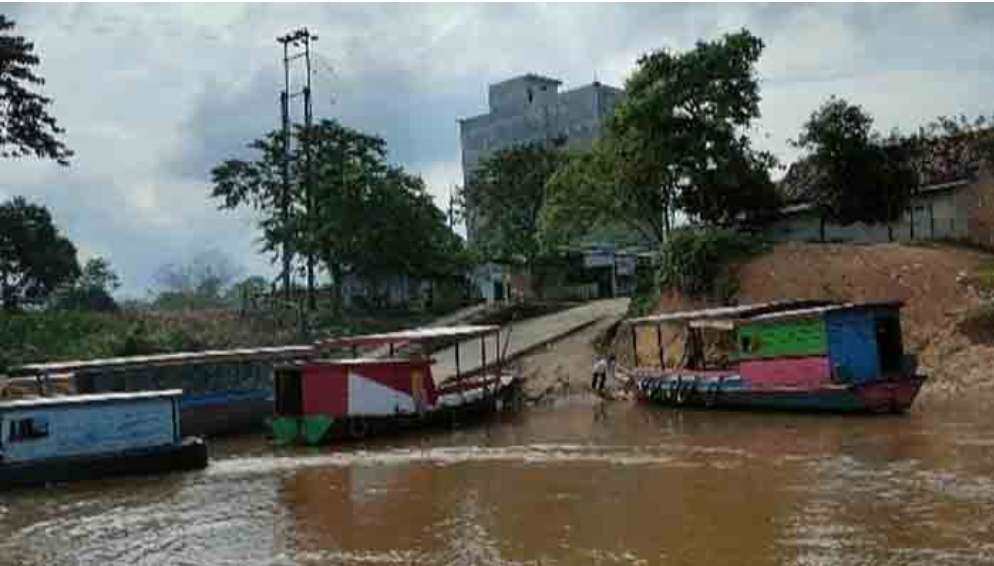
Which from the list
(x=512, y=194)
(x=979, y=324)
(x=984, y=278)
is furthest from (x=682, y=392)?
(x=512, y=194)

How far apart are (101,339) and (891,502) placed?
37.9 metres

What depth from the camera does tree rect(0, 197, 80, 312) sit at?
186ft

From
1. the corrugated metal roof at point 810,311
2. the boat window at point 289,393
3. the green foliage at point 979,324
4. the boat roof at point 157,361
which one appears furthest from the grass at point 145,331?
the green foliage at point 979,324

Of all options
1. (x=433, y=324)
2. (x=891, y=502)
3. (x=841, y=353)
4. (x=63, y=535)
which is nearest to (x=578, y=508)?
(x=891, y=502)

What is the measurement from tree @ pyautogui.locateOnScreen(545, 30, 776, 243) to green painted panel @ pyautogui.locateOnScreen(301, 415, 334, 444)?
62.1 feet

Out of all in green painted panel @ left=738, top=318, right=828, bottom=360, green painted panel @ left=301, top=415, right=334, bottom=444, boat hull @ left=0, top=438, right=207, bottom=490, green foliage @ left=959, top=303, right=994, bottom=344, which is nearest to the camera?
boat hull @ left=0, top=438, right=207, bottom=490

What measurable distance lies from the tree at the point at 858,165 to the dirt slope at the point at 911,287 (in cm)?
296

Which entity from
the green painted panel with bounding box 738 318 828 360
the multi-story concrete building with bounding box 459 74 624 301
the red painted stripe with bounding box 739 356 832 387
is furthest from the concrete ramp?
the multi-story concrete building with bounding box 459 74 624 301

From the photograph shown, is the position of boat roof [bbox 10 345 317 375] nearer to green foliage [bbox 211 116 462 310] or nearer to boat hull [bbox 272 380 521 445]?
boat hull [bbox 272 380 521 445]

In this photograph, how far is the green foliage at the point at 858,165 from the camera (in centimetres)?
4366

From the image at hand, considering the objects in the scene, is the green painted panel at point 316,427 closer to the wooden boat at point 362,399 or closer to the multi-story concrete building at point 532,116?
the wooden boat at point 362,399

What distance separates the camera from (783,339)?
31.5 m

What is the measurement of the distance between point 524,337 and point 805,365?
19.9m

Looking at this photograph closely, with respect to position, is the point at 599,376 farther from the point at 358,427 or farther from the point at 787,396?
the point at 358,427
